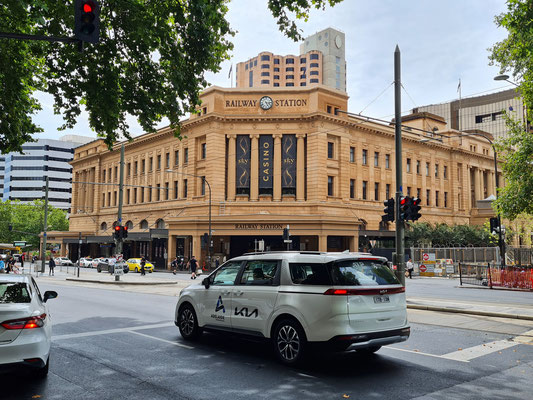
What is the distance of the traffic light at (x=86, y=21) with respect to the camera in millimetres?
7645

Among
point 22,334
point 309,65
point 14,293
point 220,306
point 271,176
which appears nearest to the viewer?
point 22,334

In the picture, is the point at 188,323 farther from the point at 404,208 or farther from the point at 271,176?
the point at 271,176

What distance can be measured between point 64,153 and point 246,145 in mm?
97418

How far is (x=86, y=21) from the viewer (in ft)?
25.2

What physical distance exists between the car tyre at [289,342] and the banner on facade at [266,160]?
37.7 metres

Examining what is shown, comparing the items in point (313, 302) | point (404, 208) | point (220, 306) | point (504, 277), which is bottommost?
point (504, 277)

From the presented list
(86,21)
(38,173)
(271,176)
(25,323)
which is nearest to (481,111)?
(271,176)

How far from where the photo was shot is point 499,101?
9488 centimetres

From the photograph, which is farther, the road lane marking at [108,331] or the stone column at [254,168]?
the stone column at [254,168]

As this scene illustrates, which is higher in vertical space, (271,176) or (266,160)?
(266,160)

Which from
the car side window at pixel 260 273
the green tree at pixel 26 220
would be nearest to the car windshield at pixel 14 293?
the car side window at pixel 260 273

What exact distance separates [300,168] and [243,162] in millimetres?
5850

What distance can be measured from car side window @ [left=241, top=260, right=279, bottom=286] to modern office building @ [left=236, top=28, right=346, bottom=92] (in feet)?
399

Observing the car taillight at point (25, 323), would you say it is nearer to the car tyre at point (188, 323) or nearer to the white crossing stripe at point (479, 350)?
the car tyre at point (188, 323)
